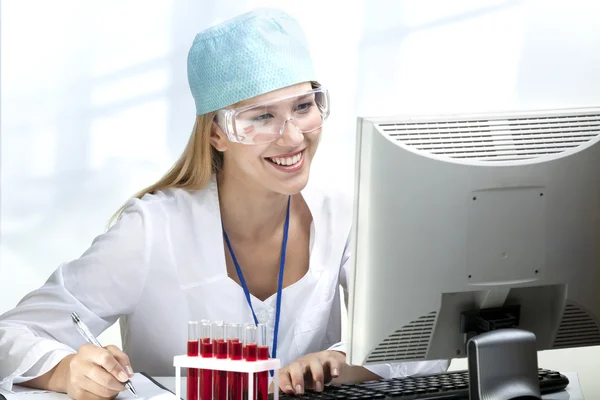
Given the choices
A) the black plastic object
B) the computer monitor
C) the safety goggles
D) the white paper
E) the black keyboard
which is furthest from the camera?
the safety goggles

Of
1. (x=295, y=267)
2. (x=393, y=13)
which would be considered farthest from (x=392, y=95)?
(x=295, y=267)

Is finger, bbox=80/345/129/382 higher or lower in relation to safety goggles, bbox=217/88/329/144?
lower

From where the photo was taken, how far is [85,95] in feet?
13.8

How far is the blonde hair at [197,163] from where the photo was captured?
91.0 inches

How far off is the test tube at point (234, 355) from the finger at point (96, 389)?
288mm

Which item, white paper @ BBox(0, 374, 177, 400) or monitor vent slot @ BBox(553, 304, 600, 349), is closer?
monitor vent slot @ BBox(553, 304, 600, 349)

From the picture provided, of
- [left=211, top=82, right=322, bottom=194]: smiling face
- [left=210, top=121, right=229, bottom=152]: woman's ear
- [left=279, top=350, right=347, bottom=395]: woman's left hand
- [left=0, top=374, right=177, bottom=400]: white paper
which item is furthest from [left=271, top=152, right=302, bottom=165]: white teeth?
[left=0, top=374, right=177, bottom=400]: white paper

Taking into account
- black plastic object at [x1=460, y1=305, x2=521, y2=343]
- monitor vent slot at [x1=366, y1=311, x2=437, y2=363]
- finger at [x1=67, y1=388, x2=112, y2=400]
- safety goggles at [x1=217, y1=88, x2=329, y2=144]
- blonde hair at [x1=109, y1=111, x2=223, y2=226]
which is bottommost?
finger at [x1=67, y1=388, x2=112, y2=400]

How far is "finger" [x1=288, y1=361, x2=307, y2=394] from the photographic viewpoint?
70.3 inches

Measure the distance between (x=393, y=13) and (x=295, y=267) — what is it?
2.29 m

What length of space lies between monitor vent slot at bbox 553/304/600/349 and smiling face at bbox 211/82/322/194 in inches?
30.6

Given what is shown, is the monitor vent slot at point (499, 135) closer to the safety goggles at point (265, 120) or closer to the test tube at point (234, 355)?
the test tube at point (234, 355)

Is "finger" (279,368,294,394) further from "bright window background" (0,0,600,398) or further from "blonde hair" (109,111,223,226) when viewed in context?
"bright window background" (0,0,600,398)

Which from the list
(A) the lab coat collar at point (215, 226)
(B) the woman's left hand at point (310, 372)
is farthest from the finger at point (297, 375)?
(A) the lab coat collar at point (215, 226)
